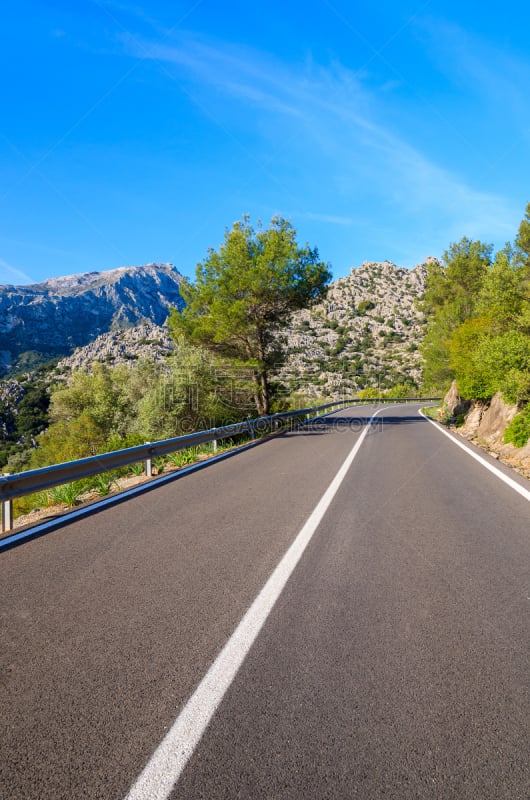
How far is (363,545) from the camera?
5.00m

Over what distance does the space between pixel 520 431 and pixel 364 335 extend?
305ft

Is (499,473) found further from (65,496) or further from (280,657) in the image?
(65,496)

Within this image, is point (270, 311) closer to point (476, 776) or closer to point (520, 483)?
point (520, 483)

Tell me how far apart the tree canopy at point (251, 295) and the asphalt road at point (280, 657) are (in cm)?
1848

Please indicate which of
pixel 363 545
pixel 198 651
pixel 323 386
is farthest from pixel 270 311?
pixel 323 386

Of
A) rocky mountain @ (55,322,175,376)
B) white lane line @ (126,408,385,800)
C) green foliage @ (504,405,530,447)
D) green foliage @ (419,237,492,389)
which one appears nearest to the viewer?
white lane line @ (126,408,385,800)

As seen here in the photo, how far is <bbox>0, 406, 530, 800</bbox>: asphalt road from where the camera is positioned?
6.43 feet

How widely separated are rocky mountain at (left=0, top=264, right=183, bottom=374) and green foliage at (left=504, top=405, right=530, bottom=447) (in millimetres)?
114063

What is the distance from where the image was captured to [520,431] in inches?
507

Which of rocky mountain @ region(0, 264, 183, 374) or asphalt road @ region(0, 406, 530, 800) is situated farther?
rocky mountain @ region(0, 264, 183, 374)

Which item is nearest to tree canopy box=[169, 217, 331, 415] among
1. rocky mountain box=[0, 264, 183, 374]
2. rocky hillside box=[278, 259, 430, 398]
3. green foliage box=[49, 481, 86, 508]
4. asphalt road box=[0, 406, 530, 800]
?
green foliage box=[49, 481, 86, 508]

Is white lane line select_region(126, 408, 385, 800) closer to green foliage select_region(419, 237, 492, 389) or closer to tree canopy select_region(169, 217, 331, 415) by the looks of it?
tree canopy select_region(169, 217, 331, 415)

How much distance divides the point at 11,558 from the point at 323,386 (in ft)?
252

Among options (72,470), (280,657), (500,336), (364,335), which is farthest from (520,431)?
(364,335)
